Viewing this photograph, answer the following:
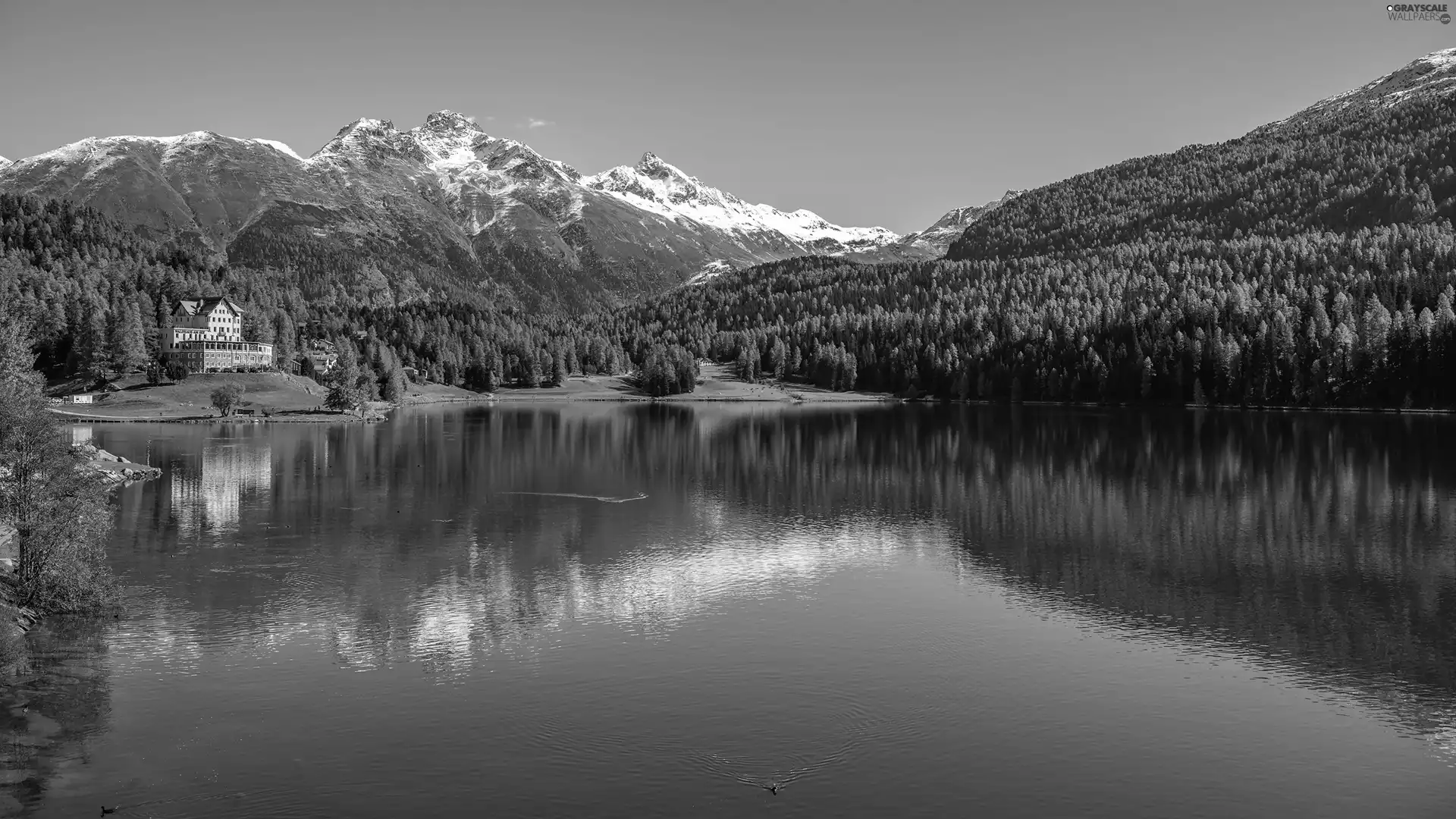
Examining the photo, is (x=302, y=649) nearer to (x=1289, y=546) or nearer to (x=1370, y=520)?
(x=1289, y=546)

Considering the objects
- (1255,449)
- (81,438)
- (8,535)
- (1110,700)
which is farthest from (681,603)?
(81,438)

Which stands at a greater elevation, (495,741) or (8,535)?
(8,535)

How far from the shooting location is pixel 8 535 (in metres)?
53.0

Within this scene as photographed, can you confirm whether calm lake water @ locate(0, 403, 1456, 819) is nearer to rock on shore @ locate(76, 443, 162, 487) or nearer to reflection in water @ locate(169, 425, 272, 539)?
reflection in water @ locate(169, 425, 272, 539)

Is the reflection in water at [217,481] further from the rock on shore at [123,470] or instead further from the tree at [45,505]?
the tree at [45,505]

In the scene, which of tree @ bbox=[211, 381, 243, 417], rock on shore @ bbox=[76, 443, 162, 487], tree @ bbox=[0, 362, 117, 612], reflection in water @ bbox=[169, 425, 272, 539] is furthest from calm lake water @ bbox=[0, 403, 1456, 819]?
tree @ bbox=[211, 381, 243, 417]

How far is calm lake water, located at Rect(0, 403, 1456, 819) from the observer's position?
31578mm

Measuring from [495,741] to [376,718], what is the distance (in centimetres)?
489

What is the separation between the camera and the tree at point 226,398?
18550cm

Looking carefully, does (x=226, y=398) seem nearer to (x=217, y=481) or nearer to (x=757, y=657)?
(x=217, y=481)

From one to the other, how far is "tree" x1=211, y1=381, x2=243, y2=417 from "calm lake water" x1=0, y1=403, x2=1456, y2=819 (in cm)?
10034

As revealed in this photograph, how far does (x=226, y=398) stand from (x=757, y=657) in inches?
6589

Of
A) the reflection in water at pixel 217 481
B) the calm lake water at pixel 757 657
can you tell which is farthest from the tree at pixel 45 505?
the reflection in water at pixel 217 481

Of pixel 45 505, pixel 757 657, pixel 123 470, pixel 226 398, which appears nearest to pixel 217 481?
pixel 123 470
